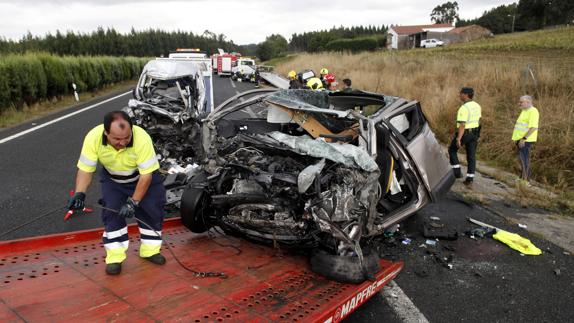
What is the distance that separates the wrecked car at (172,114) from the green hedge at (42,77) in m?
7.69

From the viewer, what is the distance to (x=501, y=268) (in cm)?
435

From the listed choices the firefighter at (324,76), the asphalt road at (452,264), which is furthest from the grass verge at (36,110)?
the firefighter at (324,76)

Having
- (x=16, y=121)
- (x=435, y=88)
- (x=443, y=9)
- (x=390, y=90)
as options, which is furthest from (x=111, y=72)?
(x=443, y=9)

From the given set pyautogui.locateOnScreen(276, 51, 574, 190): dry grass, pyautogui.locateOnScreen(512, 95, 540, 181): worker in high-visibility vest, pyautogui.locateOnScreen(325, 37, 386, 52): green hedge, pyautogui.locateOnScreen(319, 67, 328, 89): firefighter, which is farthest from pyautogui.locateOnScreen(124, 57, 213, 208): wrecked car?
pyautogui.locateOnScreen(325, 37, 386, 52): green hedge

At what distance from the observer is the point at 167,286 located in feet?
10.6

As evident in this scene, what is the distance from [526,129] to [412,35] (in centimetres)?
7894

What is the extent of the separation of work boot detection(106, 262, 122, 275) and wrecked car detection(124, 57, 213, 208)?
211 centimetres

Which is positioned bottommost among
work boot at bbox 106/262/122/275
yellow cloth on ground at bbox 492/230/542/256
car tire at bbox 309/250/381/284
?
yellow cloth on ground at bbox 492/230/542/256

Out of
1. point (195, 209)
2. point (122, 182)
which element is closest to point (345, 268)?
point (195, 209)

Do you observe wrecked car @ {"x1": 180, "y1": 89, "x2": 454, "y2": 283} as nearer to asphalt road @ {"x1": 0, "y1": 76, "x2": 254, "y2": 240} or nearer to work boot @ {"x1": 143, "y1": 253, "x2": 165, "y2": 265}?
work boot @ {"x1": 143, "y1": 253, "x2": 165, "y2": 265}

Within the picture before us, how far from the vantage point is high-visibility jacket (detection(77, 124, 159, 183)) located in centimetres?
337

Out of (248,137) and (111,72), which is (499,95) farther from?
(111,72)

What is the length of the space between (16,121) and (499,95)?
14142 millimetres

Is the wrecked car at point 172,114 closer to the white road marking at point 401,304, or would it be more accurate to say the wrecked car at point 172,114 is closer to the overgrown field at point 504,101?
the white road marking at point 401,304
